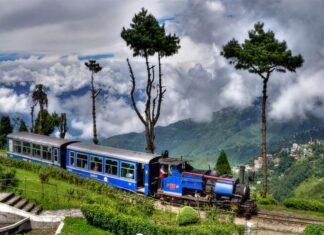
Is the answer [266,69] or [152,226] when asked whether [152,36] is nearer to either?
[266,69]

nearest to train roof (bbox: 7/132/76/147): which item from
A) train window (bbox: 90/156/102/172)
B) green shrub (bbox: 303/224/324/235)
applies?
train window (bbox: 90/156/102/172)

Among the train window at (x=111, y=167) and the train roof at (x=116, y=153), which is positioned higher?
the train roof at (x=116, y=153)

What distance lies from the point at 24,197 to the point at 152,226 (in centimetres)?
984

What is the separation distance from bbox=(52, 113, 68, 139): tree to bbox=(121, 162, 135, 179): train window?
2783 cm

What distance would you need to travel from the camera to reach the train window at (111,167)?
32.9m

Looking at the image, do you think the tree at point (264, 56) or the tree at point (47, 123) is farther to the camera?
the tree at point (47, 123)

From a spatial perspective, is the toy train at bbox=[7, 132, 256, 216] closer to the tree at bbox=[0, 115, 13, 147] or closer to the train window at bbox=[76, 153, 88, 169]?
the train window at bbox=[76, 153, 88, 169]

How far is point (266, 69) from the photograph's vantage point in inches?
1361

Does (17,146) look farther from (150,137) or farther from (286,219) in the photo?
(286,219)

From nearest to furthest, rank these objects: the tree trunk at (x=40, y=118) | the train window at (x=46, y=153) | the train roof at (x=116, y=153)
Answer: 1. the train roof at (x=116, y=153)
2. the train window at (x=46, y=153)
3. the tree trunk at (x=40, y=118)

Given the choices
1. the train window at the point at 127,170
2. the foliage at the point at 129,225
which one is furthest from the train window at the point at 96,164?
the foliage at the point at 129,225

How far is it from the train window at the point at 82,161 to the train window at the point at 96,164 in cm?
76

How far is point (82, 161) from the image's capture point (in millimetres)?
35375

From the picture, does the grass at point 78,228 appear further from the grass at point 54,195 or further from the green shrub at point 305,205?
the green shrub at point 305,205
